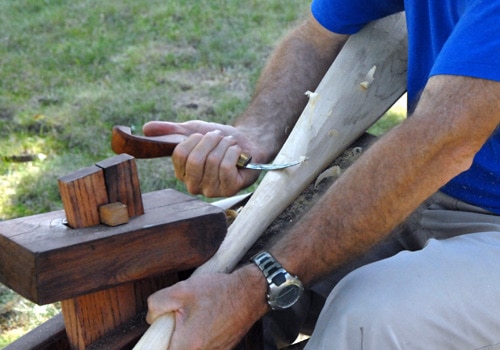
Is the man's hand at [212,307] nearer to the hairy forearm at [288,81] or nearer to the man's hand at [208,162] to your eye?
the man's hand at [208,162]

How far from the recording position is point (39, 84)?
5.71 m

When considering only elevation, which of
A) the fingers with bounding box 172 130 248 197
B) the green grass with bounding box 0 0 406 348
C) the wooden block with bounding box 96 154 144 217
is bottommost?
the green grass with bounding box 0 0 406 348

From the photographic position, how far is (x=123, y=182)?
66.3 inches

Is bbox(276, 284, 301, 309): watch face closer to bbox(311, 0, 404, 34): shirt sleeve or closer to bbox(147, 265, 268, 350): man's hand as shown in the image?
bbox(147, 265, 268, 350): man's hand

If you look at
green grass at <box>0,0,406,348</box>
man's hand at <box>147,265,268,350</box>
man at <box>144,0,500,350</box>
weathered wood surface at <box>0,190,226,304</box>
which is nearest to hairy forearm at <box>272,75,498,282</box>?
man at <box>144,0,500,350</box>

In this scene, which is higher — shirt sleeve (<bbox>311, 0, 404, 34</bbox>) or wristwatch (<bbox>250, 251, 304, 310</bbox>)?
shirt sleeve (<bbox>311, 0, 404, 34</bbox>)

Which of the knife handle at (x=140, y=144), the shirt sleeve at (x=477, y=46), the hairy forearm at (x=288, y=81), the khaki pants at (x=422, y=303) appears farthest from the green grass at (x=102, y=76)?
the shirt sleeve at (x=477, y=46)

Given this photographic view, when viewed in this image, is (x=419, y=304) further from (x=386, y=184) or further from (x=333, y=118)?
(x=333, y=118)

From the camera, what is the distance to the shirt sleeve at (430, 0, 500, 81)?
172 centimetres

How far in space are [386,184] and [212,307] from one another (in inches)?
18.2

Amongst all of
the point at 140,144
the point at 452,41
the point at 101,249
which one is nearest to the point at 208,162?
the point at 140,144

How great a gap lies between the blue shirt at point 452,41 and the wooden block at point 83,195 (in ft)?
2.50

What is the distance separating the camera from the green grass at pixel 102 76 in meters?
4.48

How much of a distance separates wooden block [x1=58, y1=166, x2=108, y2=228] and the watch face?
43cm
